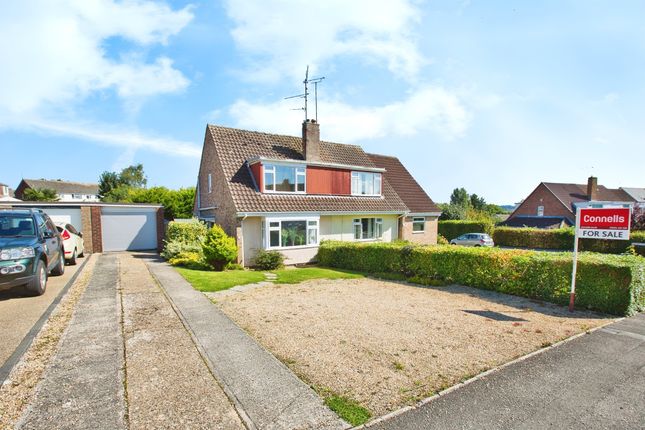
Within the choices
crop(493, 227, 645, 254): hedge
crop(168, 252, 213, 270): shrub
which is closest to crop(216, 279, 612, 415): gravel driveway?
crop(168, 252, 213, 270): shrub

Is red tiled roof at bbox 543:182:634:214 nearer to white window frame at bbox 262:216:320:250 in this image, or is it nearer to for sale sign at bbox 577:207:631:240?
white window frame at bbox 262:216:320:250

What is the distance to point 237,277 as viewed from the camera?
523 inches

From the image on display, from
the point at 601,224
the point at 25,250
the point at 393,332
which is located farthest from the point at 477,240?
the point at 25,250

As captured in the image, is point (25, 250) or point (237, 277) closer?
point (25, 250)

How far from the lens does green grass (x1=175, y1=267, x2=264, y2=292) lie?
11.2m

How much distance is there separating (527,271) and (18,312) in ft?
44.5

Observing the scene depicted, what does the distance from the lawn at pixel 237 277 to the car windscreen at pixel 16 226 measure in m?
4.60

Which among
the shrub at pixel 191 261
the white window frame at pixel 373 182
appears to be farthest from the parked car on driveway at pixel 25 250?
the white window frame at pixel 373 182

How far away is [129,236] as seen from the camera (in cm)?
2320

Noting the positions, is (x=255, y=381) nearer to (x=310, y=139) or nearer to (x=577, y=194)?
(x=310, y=139)

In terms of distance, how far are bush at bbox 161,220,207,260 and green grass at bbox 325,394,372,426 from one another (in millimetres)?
13872

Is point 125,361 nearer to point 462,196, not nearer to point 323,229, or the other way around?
point 323,229

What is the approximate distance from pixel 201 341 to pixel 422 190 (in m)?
24.3

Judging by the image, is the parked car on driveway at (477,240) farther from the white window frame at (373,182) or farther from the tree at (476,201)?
the tree at (476,201)
